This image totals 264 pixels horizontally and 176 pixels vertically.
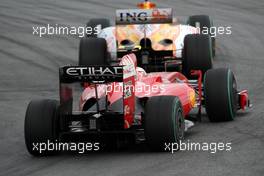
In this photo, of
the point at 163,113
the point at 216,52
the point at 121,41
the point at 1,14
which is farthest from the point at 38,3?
the point at 163,113

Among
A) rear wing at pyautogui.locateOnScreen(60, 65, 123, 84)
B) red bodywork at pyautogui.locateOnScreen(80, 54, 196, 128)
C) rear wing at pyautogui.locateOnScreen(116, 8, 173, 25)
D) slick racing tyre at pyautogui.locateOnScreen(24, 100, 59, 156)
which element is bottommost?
slick racing tyre at pyautogui.locateOnScreen(24, 100, 59, 156)

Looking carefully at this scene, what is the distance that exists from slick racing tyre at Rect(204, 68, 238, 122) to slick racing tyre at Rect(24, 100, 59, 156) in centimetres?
263

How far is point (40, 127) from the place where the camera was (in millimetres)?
11453

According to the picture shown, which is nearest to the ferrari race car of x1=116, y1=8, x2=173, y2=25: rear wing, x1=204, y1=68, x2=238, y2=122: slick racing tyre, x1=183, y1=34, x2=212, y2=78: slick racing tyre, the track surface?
x1=204, y1=68, x2=238, y2=122: slick racing tyre

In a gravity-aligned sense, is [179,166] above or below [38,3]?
below

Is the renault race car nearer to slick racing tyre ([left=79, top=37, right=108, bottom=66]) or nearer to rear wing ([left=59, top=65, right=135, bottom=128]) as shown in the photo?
slick racing tyre ([left=79, top=37, right=108, bottom=66])

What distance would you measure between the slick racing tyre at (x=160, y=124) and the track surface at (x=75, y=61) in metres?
0.19

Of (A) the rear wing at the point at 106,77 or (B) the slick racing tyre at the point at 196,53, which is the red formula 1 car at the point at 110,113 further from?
(B) the slick racing tyre at the point at 196,53

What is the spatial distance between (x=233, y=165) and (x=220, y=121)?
317cm

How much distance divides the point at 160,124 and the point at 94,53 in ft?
19.9

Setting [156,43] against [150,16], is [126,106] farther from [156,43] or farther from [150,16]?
[150,16]

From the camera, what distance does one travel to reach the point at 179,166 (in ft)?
34.1

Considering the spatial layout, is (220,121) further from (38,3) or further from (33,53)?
(38,3)

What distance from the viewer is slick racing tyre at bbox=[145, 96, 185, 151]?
439 inches
